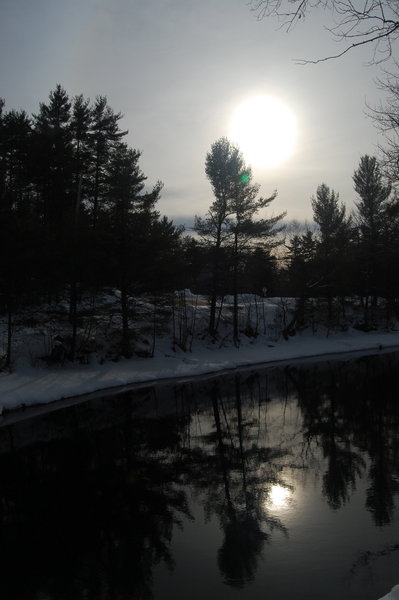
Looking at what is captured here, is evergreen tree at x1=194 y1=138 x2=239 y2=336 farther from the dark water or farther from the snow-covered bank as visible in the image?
the dark water

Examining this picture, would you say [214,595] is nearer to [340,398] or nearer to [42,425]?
[42,425]

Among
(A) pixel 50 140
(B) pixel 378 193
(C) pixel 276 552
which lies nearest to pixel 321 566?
(C) pixel 276 552

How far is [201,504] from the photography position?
8.59m

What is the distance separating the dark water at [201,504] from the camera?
6098 millimetres

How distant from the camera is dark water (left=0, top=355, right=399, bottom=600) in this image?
20.0 feet

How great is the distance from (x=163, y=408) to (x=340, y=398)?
6622 mm

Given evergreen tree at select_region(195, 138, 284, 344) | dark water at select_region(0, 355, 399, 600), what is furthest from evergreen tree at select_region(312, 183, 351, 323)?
dark water at select_region(0, 355, 399, 600)

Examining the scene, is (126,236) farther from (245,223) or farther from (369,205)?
(369,205)

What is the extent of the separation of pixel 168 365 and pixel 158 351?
7.25ft

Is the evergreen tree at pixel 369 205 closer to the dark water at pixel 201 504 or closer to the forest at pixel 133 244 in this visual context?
the forest at pixel 133 244

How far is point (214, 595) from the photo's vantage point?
→ 574 centimetres

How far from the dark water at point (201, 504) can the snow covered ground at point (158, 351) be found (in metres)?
4.31

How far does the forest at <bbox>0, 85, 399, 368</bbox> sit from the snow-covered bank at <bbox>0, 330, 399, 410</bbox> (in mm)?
1151

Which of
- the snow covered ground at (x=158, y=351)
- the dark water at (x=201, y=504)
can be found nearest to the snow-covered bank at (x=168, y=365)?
the snow covered ground at (x=158, y=351)
